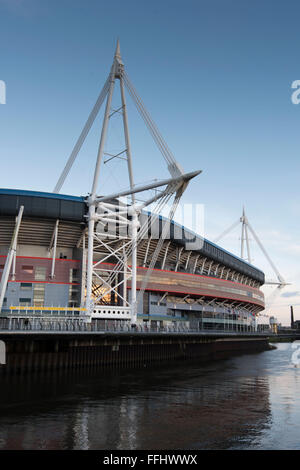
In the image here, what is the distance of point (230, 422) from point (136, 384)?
15810 mm

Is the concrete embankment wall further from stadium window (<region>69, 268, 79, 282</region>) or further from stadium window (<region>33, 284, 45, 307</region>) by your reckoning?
stadium window (<region>33, 284, 45, 307</region>)

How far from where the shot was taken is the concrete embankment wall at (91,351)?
41125mm

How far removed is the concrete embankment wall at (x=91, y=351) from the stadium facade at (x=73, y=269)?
3195 mm

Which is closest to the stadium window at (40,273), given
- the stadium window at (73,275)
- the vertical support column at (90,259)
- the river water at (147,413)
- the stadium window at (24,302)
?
the stadium window at (24,302)

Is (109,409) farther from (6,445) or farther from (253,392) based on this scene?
(253,392)

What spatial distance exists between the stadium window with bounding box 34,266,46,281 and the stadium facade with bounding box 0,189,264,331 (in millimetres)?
119

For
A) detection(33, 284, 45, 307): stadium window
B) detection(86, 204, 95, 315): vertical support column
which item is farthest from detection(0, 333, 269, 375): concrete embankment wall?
detection(33, 284, 45, 307): stadium window

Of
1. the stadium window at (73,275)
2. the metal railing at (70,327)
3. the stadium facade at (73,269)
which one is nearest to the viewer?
the metal railing at (70,327)

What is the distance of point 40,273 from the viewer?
6209cm

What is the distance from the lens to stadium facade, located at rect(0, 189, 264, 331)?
189 ft

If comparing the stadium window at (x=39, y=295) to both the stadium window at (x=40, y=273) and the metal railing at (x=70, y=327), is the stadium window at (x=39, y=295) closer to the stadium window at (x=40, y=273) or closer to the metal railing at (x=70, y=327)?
the stadium window at (x=40, y=273)

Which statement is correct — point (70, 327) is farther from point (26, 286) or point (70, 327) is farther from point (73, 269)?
point (73, 269)

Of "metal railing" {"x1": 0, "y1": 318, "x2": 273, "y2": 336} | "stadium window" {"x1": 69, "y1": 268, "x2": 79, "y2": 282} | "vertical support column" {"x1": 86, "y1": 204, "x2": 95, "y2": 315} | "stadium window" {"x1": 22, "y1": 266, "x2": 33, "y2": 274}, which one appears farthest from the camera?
"stadium window" {"x1": 69, "y1": 268, "x2": 79, "y2": 282}

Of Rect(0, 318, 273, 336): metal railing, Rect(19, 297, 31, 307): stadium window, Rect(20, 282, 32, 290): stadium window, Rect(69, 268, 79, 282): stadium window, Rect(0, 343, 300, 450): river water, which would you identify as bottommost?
Rect(0, 343, 300, 450): river water
